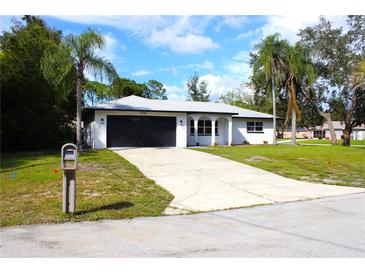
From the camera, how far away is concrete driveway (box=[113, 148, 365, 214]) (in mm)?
8961

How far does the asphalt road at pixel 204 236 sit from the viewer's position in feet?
16.2

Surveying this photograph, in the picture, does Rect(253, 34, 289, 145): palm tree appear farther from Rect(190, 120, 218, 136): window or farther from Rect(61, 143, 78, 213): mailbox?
Rect(61, 143, 78, 213): mailbox

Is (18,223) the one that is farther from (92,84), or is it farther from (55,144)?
(92,84)

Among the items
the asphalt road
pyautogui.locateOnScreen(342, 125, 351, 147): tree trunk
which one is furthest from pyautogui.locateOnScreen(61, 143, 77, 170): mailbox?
pyautogui.locateOnScreen(342, 125, 351, 147): tree trunk

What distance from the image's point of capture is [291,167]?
15.7 metres

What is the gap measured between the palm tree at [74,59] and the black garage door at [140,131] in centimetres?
437

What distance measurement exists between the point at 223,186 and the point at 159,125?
15.9 m

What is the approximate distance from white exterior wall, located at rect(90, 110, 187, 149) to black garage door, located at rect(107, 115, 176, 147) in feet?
0.93

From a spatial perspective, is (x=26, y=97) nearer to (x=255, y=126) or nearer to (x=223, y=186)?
(x=223, y=186)

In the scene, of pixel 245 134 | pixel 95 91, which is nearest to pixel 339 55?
pixel 245 134

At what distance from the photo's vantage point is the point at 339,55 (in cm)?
3569
